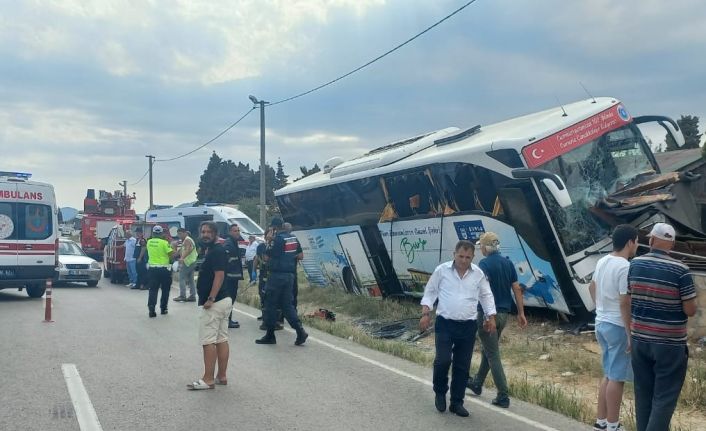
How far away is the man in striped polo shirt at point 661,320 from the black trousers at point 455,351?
1804mm

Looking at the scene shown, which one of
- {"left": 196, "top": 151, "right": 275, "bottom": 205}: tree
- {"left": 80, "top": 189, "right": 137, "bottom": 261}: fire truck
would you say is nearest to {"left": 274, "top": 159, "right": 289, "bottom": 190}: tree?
{"left": 196, "top": 151, "right": 275, "bottom": 205}: tree

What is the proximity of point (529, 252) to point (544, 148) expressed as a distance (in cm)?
159

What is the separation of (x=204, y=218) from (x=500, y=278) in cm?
2381

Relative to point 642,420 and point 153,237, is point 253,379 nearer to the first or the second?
point 642,420

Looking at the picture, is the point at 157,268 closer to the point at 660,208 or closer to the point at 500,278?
the point at 500,278

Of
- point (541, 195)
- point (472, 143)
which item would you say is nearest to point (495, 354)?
point (541, 195)

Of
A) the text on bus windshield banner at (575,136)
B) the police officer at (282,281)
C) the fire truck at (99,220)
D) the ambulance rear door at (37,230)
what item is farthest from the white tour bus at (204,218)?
the text on bus windshield banner at (575,136)

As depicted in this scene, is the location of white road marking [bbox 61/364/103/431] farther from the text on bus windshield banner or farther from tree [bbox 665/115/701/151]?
tree [bbox 665/115/701/151]

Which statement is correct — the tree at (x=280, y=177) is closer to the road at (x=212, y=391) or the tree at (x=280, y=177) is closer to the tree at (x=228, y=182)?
the tree at (x=228, y=182)

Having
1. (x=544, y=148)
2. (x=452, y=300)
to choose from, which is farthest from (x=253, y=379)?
(x=544, y=148)

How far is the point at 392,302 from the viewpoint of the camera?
Result: 583 inches

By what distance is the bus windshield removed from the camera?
→ 10.4m

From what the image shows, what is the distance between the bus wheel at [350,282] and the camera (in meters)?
16.4

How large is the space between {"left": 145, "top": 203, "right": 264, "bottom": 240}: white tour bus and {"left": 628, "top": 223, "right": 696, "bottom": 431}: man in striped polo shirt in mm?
23028
